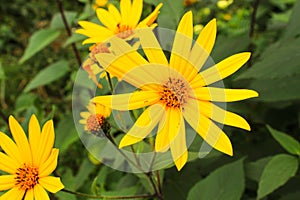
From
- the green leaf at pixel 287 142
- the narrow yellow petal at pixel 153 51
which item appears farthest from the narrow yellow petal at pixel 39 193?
the green leaf at pixel 287 142

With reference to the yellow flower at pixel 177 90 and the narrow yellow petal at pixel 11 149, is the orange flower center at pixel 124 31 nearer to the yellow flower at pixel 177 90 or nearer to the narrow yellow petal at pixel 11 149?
the yellow flower at pixel 177 90

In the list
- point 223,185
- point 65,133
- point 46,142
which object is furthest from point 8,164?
point 65,133

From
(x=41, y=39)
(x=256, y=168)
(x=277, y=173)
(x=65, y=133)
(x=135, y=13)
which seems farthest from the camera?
(x=41, y=39)

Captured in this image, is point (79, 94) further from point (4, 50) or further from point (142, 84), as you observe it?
point (4, 50)

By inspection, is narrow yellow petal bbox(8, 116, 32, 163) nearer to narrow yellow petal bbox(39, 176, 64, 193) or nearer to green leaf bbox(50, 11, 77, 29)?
narrow yellow petal bbox(39, 176, 64, 193)

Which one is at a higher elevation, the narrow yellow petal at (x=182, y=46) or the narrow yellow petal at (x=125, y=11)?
the narrow yellow petal at (x=125, y=11)

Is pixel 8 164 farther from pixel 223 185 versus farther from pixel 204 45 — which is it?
pixel 223 185
